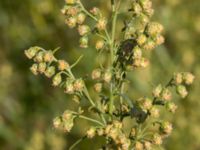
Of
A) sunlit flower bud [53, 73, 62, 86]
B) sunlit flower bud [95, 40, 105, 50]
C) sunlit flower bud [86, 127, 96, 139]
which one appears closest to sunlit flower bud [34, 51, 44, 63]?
sunlit flower bud [53, 73, 62, 86]

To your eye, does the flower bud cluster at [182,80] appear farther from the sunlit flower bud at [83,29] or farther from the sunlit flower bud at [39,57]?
the sunlit flower bud at [39,57]

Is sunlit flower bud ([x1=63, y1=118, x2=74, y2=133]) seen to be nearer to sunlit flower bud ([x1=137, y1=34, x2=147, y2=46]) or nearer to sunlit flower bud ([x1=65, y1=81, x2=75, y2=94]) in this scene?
sunlit flower bud ([x1=65, y1=81, x2=75, y2=94])

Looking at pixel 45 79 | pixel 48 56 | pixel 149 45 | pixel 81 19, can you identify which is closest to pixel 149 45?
pixel 149 45

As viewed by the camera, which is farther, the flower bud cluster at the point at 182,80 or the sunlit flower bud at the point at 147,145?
the flower bud cluster at the point at 182,80

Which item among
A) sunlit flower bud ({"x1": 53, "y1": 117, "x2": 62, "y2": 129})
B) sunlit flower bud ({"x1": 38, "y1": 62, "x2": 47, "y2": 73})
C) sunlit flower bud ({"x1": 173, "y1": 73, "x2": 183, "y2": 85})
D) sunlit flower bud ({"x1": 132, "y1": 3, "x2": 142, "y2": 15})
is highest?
sunlit flower bud ({"x1": 132, "y1": 3, "x2": 142, "y2": 15})

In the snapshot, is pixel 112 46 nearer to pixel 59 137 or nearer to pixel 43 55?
pixel 43 55

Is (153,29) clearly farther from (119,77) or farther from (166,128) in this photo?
(166,128)

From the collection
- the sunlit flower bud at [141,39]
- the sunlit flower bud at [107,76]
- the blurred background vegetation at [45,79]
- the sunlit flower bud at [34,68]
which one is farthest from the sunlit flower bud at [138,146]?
the blurred background vegetation at [45,79]

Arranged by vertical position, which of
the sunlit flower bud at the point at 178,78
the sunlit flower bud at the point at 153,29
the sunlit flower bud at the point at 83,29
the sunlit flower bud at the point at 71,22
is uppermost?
the sunlit flower bud at the point at 83,29

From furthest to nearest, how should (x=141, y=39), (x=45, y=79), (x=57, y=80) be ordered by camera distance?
(x=45, y=79) < (x=57, y=80) < (x=141, y=39)
